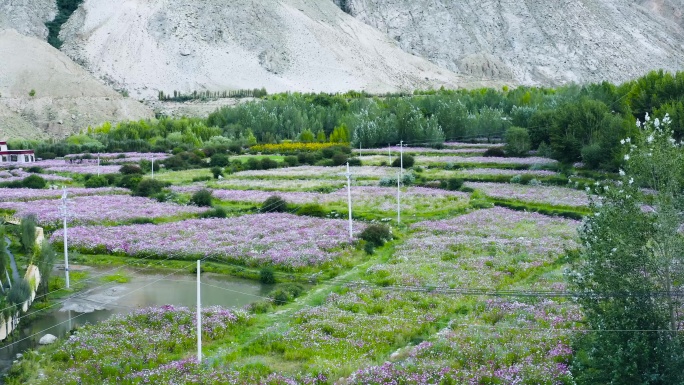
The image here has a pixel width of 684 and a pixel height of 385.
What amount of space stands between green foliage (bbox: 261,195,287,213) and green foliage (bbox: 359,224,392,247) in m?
9.24

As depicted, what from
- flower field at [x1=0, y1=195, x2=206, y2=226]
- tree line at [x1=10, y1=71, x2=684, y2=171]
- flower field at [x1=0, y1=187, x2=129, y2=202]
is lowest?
flower field at [x1=0, y1=195, x2=206, y2=226]

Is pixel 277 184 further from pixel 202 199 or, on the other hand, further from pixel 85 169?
pixel 85 169

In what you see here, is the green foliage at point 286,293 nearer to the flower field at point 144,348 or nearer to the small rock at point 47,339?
the flower field at point 144,348

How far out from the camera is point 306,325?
2042 centimetres

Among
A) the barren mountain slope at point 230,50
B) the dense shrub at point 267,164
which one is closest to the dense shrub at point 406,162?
the dense shrub at point 267,164

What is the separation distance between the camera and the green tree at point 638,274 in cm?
1473

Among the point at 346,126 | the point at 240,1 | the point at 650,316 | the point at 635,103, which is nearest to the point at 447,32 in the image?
the point at 240,1

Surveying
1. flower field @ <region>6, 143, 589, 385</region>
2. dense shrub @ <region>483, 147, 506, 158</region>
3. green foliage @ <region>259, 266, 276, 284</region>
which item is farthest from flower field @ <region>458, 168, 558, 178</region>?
green foliage @ <region>259, 266, 276, 284</region>

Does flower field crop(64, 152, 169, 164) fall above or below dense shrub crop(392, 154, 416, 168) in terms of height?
above

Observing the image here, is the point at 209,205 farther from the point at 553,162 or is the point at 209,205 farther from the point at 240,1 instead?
the point at 240,1

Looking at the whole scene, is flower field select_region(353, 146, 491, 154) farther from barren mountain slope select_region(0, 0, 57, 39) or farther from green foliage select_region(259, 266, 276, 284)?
barren mountain slope select_region(0, 0, 57, 39)

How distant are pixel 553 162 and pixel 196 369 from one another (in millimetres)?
47156

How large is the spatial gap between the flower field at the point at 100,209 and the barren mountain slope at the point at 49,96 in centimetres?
6234

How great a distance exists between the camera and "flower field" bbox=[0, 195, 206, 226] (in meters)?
37.4
